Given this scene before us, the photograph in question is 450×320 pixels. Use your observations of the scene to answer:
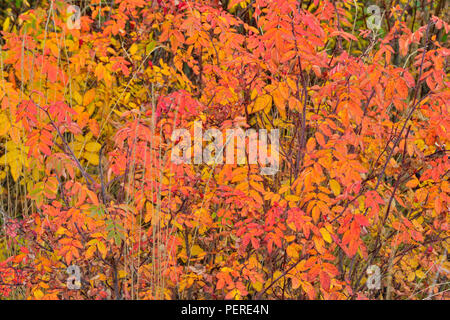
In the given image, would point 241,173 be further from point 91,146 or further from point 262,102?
point 91,146

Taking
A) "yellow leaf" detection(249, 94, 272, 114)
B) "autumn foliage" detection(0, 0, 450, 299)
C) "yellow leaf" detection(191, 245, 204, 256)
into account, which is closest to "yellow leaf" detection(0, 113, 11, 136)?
"autumn foliage" detection(0, 0, 450, 299)

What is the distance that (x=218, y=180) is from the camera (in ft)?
8.28

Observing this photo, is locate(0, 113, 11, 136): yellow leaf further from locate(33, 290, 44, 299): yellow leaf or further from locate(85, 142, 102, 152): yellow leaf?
locate(33, 290, 44, 299): yellow leaf

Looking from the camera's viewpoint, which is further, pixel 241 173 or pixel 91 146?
pixel 91 146

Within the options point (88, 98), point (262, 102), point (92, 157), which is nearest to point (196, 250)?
point (92, 157)

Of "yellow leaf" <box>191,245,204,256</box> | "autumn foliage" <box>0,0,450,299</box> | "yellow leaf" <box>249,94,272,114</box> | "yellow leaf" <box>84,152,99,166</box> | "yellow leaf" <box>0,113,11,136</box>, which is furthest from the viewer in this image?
"yellow leaf" <box>84,152,99,166</box>

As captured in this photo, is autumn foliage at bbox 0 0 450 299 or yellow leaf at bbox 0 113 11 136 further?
yellow leaf at bbox 0 113 11 136

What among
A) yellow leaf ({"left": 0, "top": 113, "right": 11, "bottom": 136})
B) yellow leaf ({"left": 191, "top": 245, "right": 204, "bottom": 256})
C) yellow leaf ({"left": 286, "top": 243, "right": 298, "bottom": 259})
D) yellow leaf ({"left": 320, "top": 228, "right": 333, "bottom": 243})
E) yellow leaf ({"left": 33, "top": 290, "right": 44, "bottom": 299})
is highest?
yellow leaf ({"left": 0, "top": 113, "right": 11, "bottom": 136})

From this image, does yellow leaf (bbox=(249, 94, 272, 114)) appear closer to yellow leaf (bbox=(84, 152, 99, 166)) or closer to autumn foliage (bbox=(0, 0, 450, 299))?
autumn foliage (bbox=(0, 0, 450, 299))

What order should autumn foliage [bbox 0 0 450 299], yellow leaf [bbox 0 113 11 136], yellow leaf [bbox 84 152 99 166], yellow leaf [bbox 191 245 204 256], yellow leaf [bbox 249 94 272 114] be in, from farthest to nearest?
1. yellow leaf [bbox 84 152 99 166]
2. yellow leaf [bbox 191 245 204 256]
3. yellow leaf [bbox 0 113 11 136]
4. yellow leaf [bbox 249 94 272 114]
5. autumn foliage [bbox 0 0 450 299]

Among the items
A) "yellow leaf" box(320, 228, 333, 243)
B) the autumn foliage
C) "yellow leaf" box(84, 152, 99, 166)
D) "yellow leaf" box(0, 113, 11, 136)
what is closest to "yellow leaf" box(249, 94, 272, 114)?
the autumn foliage

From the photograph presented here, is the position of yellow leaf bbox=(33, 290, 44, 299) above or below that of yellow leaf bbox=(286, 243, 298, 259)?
below

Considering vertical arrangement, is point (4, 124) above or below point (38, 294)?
above
